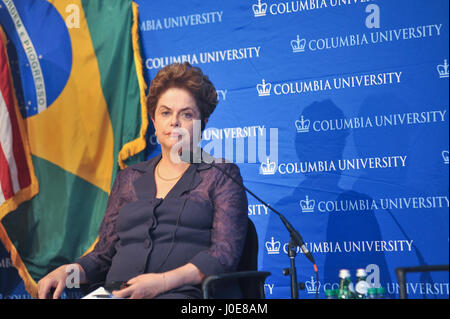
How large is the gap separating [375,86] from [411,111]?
25cm

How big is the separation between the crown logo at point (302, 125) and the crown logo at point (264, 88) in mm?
269

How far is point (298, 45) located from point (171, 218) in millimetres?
1518

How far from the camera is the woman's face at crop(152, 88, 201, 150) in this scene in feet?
8.73

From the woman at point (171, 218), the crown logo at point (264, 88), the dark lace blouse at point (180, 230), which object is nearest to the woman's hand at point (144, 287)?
the woman at point (171, 218)

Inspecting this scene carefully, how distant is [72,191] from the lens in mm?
3664

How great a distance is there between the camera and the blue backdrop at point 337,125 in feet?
10.1

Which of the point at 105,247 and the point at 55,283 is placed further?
the point at 105,247

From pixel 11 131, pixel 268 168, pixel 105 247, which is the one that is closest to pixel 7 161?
pixel 11 131

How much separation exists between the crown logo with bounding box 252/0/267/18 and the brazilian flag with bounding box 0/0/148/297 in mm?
820

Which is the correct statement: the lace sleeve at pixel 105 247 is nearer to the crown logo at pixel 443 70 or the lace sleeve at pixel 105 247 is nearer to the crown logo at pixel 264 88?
the crown logo at pixel 264 88

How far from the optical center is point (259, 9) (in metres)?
3.46

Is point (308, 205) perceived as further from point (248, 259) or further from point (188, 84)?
point (188, 84)
